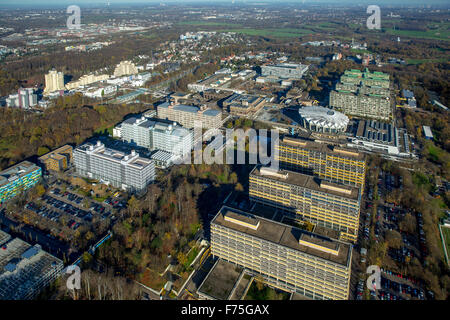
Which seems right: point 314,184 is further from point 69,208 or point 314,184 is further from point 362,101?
point 362,101

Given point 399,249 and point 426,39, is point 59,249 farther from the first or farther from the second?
point 426,39

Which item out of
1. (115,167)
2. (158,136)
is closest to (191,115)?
(158,136)

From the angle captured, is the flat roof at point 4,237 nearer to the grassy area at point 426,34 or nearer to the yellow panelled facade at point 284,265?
the yellow panelled facade at point 284,265

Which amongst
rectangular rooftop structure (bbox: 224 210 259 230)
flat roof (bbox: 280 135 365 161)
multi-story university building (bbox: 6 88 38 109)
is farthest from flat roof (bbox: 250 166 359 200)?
multi-story university building (bbox: 6 88 38 109)

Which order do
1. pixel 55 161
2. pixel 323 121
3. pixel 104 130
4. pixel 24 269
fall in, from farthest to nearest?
pixel 104 130, pixel 323 121, pixel 55 161, pixel 24 269

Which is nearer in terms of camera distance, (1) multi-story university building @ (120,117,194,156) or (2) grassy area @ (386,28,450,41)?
(1) multi-story university building @ (120,117,194,156)
